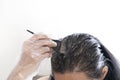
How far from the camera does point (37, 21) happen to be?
1.62 meters

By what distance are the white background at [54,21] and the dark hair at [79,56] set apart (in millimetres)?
521

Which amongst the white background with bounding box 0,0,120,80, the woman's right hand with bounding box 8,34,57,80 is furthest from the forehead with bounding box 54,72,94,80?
the white background with bounding box 0,0,120,80

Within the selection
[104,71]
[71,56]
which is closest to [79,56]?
[71,56]

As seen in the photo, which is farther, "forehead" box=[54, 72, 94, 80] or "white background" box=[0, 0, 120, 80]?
"white background" box=[0, 0, 120, 80]

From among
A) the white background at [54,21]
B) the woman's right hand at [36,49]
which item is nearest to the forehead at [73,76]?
the woman's right hand at [36,49]

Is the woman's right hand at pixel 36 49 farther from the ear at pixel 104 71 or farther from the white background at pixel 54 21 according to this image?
the white background at pixel 54 21

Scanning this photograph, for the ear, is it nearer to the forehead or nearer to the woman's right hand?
the forehead

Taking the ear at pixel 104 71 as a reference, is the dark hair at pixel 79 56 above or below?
above

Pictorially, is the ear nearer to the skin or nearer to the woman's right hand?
the skin

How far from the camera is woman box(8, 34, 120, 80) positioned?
945mm

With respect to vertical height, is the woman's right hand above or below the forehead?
above

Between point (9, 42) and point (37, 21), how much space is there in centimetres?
25

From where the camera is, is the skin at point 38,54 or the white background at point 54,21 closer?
the skin at point 38,54

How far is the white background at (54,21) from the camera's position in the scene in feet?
4.87
